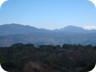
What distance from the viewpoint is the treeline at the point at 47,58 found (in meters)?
5.86

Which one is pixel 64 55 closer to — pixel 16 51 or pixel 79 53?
pixel 79 53

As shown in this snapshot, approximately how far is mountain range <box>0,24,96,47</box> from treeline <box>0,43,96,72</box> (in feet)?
0.42

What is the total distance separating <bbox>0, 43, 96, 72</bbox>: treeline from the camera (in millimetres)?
5859

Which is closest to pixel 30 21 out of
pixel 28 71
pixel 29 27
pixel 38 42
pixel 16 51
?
pixel 29 27

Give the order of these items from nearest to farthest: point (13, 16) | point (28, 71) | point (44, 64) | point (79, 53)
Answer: point (28, 71) < point (44, 64) < point (13, 16) < point (79, 53)

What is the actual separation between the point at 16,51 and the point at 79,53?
5.26 feet

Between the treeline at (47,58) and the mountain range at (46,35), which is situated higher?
the mountain range at (46,35)

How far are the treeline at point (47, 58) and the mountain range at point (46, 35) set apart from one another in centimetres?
13

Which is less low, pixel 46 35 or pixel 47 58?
pixel 46 35

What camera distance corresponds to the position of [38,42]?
6.48 metres

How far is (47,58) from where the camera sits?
649 cm

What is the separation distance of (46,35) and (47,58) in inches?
21.6

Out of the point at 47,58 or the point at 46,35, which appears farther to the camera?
the point at 46,35

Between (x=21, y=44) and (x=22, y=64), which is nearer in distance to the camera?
(x=22, y=64)
